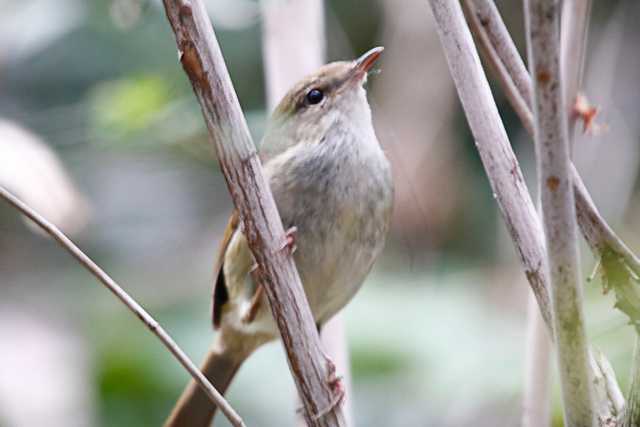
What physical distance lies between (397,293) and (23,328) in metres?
1.76

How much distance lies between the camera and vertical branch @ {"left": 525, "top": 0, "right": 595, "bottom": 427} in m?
1.13

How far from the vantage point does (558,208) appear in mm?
1209

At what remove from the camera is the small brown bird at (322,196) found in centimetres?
243

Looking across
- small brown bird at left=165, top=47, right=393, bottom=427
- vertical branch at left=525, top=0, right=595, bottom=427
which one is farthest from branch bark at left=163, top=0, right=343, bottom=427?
small brown bird at left=165, top=47, right=393, bottom=427

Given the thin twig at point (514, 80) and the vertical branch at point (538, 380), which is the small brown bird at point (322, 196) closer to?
the vertical branch at point (538, 380)

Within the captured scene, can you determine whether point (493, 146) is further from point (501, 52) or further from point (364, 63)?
point (364, 63)

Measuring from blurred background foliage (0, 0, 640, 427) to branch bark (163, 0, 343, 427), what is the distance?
1041 millimetres

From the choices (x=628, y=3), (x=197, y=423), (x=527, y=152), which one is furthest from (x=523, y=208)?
(x=628, y=3)

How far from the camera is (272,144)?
2648mm

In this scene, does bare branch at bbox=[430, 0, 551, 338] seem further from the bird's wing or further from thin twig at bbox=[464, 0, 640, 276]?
the bird's wing

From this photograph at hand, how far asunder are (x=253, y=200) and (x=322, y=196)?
837 millimetres

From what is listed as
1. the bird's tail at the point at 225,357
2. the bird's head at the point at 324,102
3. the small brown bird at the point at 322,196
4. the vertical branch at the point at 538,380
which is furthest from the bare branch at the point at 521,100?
the bird's tail at the point at 225,357

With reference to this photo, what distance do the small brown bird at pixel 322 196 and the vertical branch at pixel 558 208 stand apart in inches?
43.1

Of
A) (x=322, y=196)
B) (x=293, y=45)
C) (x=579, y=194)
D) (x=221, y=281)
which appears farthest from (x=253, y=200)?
(x=293, y=45)
